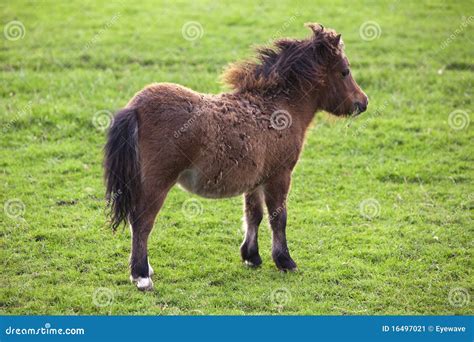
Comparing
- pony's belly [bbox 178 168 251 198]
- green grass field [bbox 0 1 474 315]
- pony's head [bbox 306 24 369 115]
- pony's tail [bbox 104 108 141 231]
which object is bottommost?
green grass field [bbox 0 1 474 315]

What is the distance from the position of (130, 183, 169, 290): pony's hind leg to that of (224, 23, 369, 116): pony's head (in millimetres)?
2185

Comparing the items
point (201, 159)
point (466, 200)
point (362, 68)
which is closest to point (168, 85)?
point (201, 159)

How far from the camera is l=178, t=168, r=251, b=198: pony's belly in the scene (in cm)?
882

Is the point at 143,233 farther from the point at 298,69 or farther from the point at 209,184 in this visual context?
the point at 298,69

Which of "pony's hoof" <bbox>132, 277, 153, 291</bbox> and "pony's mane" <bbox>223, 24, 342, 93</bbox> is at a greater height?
"pony's mane" <bbox>223, 24, 342, 93</bbox>

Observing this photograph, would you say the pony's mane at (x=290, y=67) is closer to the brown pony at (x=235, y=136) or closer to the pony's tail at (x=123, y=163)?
the brown pony at (x=235, y=136)

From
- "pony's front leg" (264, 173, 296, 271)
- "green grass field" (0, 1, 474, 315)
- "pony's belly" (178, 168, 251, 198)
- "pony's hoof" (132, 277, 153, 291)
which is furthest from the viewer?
"pony's front leg" (264, 173, 296, 271)

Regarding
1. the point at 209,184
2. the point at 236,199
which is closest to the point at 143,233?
the point at 209,184

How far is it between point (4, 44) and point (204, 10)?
5.67 metres

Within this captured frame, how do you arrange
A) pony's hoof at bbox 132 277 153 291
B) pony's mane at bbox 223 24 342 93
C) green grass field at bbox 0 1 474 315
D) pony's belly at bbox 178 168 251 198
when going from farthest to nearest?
pony's mane at bbox 223 24 342 93, green grass field at bbox 0 1 474 315, pony's belly at bbox 178 168 251 198, pony's hoof at bbox 132 277 153 291

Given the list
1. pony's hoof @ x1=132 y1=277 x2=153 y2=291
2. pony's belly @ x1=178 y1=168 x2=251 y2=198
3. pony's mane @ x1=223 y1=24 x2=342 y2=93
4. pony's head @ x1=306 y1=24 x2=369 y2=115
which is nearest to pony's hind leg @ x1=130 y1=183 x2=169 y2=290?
pony's hoof @ x1=132 y1=277 x2=153 y2=291

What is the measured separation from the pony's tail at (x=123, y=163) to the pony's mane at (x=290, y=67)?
6.42 feet

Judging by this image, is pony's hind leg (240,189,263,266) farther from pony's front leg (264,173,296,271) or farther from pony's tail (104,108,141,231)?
pony's tail (104,108,141,231)

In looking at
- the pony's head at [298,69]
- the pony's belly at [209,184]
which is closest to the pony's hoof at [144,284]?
the pony's belly at [209,184]
